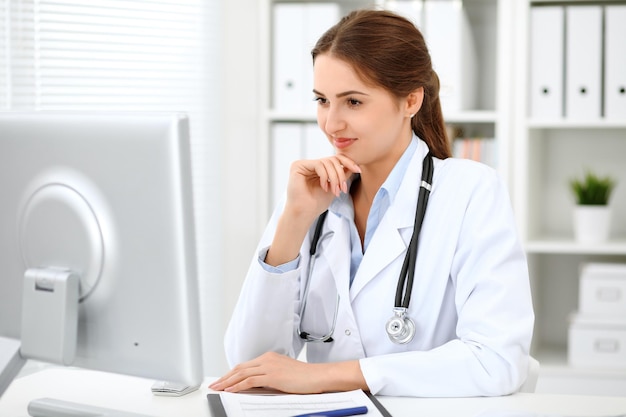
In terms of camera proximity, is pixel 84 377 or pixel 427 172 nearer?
pixel 84 377

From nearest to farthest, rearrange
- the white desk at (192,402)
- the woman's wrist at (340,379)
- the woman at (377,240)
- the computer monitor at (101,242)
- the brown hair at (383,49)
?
the computer monitor at (101,242) → the white desk at (192,402) → the woman's wrist at (340,379) → the woman at (377,240) → the brown hair at (383,49)

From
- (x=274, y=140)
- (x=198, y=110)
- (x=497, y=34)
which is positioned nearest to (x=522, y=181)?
(x=497, y=34)

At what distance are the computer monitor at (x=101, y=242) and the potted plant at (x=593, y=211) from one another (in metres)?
2.00

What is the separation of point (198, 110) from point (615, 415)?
1931 mm

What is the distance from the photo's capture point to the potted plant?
274 cm

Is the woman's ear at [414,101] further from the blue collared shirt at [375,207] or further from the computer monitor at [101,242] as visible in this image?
the computer monitor at [101,242]

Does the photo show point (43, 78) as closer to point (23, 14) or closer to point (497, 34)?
point (23, 14)

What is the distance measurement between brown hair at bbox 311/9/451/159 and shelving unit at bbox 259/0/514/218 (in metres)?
1.05

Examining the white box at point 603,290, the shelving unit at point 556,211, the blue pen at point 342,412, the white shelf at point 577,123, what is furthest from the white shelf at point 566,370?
the blue pen at point 342,412

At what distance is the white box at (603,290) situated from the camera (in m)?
2.67

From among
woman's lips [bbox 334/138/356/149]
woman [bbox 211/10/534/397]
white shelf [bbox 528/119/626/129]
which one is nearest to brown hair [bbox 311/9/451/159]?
woman [bbox 211/10/534/397]

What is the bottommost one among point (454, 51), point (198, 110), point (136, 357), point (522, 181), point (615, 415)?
point (615, 415)

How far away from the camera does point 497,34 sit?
2920 mm

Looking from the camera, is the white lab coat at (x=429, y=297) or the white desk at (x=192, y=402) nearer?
the white desk at (x=192, y=402)
